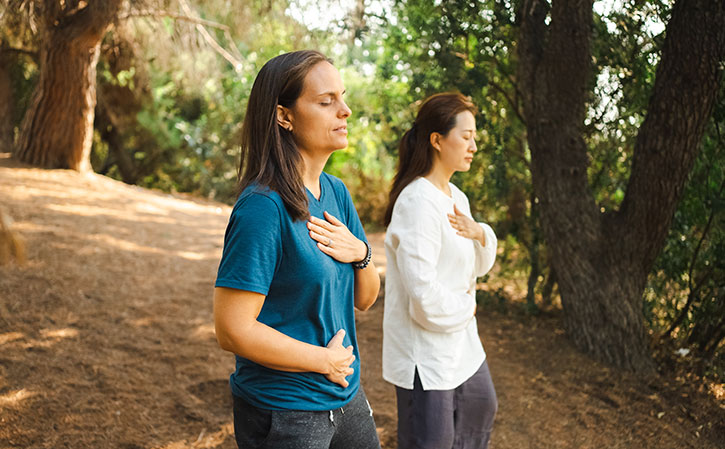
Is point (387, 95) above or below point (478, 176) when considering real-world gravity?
above

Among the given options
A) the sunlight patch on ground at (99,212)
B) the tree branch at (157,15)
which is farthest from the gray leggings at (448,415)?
the tree branch at (157,15)

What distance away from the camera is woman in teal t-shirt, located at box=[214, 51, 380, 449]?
145 cm

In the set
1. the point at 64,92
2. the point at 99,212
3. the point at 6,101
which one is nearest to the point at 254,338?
the point at 99,212

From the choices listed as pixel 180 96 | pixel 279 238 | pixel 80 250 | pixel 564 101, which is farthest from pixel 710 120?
pixel 180 96

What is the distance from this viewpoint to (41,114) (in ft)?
26.8

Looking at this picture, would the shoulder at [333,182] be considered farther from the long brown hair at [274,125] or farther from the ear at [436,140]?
the ear at [436,140]

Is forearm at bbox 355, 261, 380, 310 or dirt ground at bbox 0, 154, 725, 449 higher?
forearm at bbox 355, 261, 380, 310

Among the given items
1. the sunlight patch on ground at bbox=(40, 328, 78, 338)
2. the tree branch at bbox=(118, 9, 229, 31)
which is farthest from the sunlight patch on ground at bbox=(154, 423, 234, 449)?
the tree branch at bbox=(118, 9, 229, 31)

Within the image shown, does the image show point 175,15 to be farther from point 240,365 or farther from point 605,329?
point 240,365

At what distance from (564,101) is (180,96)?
428 inches

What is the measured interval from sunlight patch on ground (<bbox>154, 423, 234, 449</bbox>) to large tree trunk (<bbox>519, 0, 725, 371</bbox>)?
2.73 metres

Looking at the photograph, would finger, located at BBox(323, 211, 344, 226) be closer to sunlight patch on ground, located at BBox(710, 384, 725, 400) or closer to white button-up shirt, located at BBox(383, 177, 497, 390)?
white button-up shirt, located at BBox(383, 177, 497, 390)

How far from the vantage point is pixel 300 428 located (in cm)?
152

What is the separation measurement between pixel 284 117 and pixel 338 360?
69 centimetres
